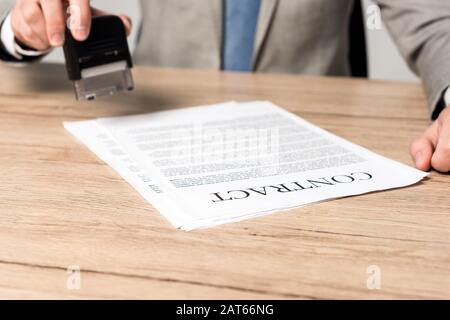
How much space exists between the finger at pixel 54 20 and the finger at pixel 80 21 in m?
0.02

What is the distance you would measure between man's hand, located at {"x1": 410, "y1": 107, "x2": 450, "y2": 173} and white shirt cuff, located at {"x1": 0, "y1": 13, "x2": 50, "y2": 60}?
576 millimetres

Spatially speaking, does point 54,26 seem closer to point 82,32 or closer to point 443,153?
point 82,32

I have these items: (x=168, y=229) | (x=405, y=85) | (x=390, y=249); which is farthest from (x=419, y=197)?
(x=405, y=85)

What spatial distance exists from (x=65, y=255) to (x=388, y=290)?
0.23 meters

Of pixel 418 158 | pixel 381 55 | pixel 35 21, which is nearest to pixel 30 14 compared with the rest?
pixel 35 21

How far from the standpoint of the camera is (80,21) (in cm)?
71

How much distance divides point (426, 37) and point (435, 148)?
333 mm

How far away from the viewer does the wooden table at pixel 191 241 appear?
42 cm

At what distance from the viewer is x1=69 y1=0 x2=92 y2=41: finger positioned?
0.71 metres

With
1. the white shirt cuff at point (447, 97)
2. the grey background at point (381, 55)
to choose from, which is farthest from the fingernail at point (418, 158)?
the grey background at point (381, 55)

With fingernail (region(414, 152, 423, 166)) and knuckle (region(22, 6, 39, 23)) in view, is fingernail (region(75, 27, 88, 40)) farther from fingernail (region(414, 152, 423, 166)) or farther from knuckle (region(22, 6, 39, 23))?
fingernail (region(414, 152, 423, 166))

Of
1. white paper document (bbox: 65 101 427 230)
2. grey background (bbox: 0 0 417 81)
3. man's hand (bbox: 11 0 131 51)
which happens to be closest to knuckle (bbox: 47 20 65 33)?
man's hand (bbox: 11 0 131 51)
